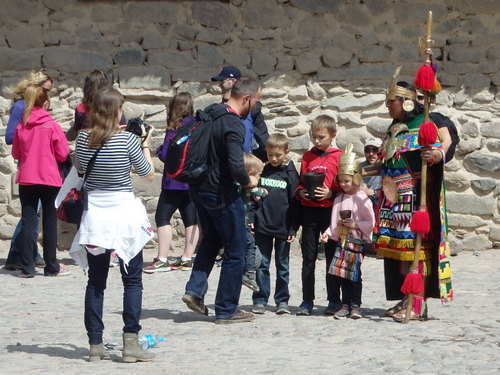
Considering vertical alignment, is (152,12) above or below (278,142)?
above

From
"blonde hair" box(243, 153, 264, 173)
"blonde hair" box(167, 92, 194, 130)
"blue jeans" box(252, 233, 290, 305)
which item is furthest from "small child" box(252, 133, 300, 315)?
"blonde hair" box(167, 92, 194, 130)

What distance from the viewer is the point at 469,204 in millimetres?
9570

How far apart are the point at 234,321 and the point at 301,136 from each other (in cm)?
334

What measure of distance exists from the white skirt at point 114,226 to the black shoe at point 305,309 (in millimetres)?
1757

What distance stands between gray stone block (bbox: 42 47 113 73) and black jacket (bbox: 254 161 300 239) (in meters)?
3.33

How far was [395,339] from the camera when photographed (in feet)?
20.1

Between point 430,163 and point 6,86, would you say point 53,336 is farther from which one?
point 6,86

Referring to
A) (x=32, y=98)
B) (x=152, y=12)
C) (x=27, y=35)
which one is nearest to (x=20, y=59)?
(x=27, y=35)

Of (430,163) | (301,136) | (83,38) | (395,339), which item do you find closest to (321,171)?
(430,163)

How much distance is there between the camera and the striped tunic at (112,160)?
557cm

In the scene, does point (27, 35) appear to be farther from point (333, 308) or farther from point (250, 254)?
point (333, 308)

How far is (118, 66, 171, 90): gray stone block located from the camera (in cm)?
991

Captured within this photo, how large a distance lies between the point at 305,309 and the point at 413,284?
81cm

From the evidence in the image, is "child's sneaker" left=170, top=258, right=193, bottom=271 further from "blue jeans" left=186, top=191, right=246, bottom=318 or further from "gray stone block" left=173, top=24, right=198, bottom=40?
"blue jeans" left=186, top=191, right=246, bottom=318
